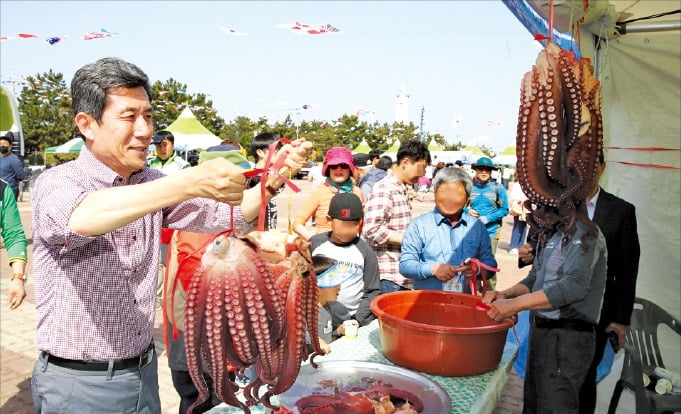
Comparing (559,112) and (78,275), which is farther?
(559,112)

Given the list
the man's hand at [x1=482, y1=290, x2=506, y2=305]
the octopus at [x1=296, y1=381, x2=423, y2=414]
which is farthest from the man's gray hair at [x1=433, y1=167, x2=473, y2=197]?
the octopus at [x1=296, y1=381, x2=423, y2=414]

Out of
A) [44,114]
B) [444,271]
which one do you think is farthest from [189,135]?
[44,114]

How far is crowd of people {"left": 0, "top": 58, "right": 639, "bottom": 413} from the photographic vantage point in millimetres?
1468

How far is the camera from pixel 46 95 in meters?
35.0

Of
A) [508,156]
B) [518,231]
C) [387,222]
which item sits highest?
[508,156]

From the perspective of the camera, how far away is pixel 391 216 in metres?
4.62

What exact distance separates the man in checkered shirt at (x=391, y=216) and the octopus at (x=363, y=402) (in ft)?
7.29

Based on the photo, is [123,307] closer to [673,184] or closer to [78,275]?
[78,275]

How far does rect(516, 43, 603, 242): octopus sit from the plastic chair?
1917 mm

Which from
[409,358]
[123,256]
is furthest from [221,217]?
[409,358]

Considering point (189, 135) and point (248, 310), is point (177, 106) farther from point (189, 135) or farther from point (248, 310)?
point (248, 310)

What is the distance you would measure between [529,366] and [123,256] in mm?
2345

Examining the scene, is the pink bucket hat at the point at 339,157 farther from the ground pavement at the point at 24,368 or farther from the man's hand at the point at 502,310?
the man's hand at the point at 502,310

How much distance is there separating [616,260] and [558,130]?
5.48ft
